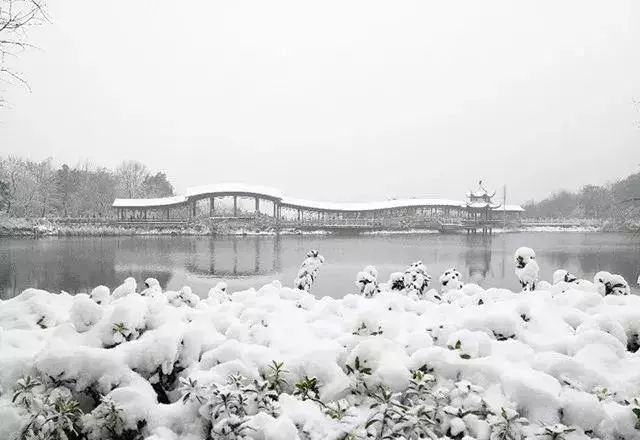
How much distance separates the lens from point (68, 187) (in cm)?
4444

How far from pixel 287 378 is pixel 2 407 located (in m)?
1.32

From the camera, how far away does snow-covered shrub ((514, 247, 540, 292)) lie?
4957 mm

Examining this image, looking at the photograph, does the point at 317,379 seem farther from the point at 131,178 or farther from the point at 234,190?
the point at 131,178

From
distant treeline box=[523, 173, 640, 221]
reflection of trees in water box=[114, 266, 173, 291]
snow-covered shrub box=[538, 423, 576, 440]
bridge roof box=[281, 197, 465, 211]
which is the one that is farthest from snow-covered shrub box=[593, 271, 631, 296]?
distant treeline box=[523, 173, 640, 221]

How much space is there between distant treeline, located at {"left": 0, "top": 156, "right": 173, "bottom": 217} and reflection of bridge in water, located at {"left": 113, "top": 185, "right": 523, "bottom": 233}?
236 inches

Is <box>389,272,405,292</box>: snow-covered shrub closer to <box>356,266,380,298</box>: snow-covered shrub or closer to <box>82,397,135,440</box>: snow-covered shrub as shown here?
<box>356,266,380,298</box>: snow-covered shrub

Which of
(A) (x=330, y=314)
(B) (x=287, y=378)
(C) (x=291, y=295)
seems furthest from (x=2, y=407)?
(C) (x=291, y=295)

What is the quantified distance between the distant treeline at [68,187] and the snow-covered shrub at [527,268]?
43726 mm

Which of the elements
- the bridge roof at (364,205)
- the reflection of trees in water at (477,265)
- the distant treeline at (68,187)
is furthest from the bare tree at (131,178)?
the reflection of trees in water at (477,265)

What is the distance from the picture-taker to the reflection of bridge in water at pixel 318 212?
115 feet

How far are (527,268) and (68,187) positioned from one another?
51357 mm

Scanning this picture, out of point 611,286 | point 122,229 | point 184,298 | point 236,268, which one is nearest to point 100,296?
point 184,298

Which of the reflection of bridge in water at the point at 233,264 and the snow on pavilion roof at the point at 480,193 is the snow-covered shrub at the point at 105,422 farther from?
the snow on pavilion roof at the point at 480,193

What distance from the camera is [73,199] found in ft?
146
